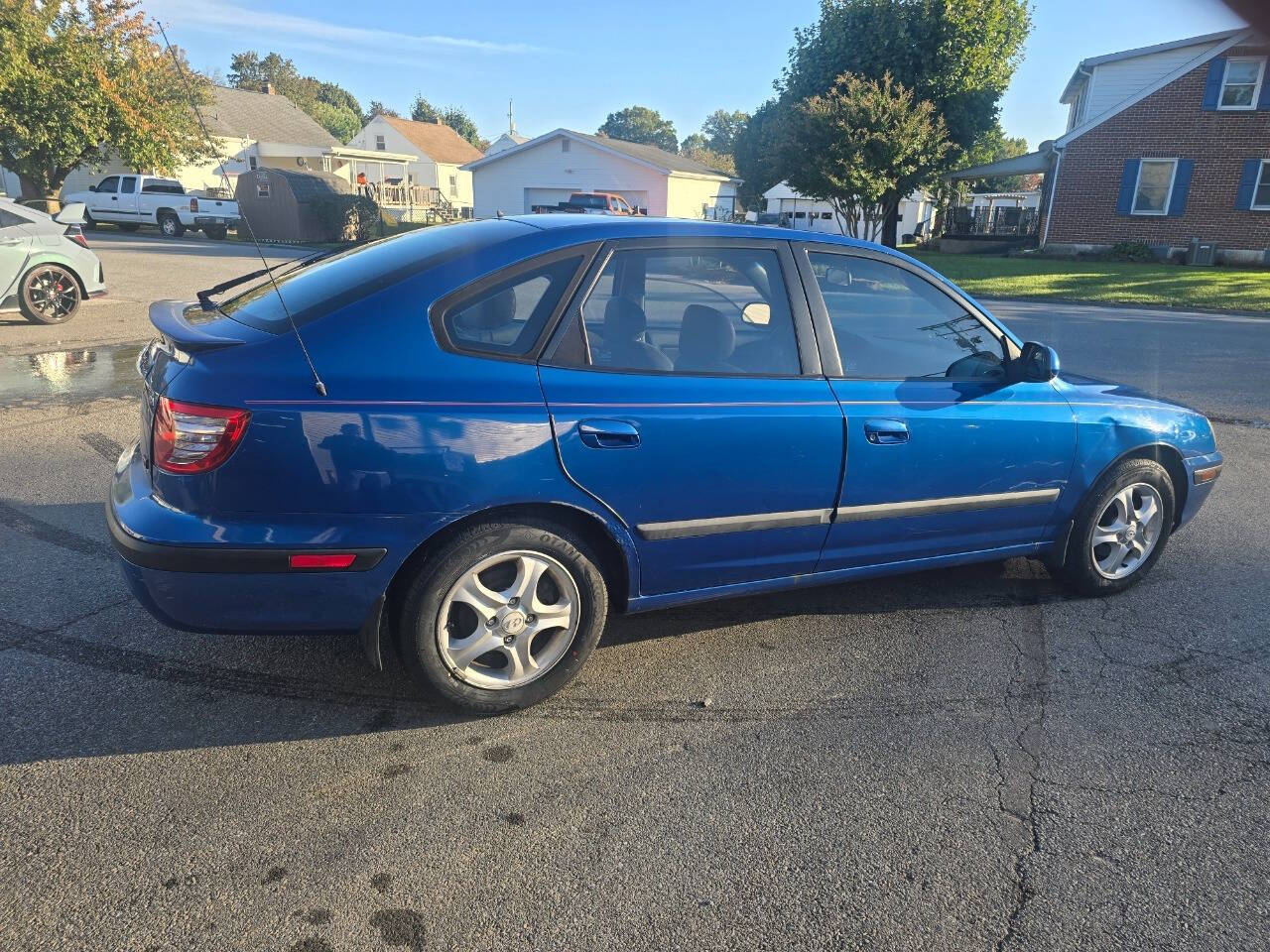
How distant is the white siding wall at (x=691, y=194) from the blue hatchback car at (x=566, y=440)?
3289cm

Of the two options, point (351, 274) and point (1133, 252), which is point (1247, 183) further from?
point (351, 274)

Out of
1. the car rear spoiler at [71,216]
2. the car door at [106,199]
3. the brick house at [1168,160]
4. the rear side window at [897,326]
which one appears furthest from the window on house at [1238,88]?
the car door at [106,199]

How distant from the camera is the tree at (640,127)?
11188 cm

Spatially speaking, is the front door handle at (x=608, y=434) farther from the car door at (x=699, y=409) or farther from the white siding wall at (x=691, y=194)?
the white siding wall at (x=691, y=194)

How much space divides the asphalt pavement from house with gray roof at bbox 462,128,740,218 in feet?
114

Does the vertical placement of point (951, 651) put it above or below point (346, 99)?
below

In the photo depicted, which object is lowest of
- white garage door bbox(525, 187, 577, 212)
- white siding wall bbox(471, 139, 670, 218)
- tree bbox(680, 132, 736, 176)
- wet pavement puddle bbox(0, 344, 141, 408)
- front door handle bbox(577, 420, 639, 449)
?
wet pavement puddle bbox(0, 344, 141, 408)

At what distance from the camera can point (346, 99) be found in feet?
354

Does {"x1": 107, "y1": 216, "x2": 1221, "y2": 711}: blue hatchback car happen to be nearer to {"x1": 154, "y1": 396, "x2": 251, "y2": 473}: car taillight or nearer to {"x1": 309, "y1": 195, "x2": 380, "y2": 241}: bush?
{"x1": 154, "y1": 396, "x2": 251, "y2": 473}: car taillight

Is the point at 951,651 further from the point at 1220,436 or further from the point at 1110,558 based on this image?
the point at 1220,436

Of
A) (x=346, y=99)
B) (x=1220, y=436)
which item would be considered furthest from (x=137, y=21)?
(x=346, y=99)

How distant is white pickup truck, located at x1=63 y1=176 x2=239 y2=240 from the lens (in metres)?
28.5

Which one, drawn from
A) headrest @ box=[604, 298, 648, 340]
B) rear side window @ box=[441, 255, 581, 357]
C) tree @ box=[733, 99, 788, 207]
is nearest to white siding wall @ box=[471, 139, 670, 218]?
tree @ box=[733, 99, 788, 207]

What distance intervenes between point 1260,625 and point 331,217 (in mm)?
28039
